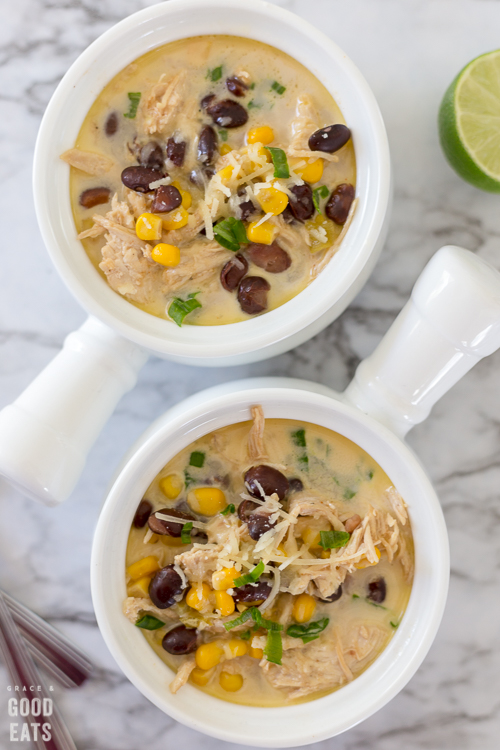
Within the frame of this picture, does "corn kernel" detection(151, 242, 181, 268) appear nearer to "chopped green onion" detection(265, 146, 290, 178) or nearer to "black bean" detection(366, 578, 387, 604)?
"chopped green onion" detection(265, 146, 290, 178)

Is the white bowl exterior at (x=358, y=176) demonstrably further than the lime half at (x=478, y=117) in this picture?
No

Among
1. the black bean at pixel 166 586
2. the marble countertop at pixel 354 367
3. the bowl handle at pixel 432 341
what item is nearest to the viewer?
the bowl handle at pixel 432 341

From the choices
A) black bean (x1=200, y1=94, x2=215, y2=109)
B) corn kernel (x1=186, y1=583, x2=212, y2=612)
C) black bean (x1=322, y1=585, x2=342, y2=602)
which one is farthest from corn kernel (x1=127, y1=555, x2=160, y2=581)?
black bean (x1=200, y1=94, x2=215, y2=109)

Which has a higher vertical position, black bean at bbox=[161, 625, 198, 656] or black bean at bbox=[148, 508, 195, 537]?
black bean at bbox=[148, 508, 195, 537]

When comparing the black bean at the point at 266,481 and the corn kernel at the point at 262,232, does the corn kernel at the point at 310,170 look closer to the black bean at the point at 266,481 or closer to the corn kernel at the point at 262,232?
the corn kernel at the point at 262,232

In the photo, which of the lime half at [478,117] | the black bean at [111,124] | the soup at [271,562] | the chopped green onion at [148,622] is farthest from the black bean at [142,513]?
the lime half at [478,117]

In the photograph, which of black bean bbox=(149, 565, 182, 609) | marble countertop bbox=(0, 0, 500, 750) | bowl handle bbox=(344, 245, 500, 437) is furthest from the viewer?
marble countertop bbox=(0, 0, 500, 750)

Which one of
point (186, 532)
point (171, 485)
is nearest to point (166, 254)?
point (171, 485)
